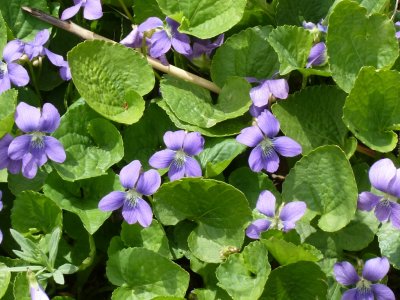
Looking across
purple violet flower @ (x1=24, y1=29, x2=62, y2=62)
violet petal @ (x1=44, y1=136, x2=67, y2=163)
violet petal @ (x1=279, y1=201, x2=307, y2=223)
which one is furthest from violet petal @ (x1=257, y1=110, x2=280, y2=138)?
purple violet flower @ (x1=24, y1=29, x2=62, y2=62)

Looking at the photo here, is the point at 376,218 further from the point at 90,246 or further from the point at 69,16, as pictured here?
the point at 69,16

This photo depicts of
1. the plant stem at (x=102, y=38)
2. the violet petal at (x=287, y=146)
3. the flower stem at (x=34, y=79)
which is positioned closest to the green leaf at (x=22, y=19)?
the plant stem at (x=102, y=38)

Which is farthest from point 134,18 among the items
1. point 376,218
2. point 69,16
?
point 376,218

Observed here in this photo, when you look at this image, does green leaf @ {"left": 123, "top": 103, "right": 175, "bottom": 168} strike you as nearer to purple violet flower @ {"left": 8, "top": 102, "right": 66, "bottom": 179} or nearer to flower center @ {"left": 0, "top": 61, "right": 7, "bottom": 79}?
purple violet flower @ {"left": 8, "top": 102, "right": 66, "bottom": 179}

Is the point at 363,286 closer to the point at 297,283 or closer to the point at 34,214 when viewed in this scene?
the point at 297,283

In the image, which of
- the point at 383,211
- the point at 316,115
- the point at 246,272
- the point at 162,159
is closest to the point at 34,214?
the point at 162,159

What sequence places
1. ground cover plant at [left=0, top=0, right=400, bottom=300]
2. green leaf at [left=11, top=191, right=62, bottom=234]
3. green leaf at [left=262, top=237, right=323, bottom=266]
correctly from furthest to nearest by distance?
green leaf at [left=11, top=191, right=62, bottom=234], ground cover plant at [left=0, top=0, right=400, bottom=300], green leaf at [left=262, top=237, right=323, bottom=266]
